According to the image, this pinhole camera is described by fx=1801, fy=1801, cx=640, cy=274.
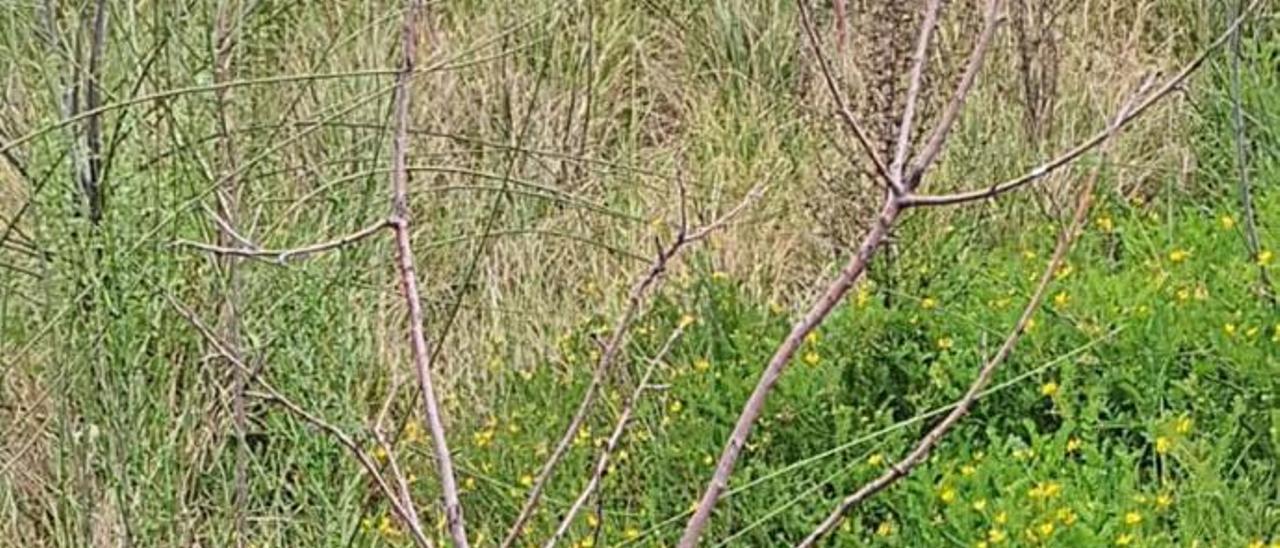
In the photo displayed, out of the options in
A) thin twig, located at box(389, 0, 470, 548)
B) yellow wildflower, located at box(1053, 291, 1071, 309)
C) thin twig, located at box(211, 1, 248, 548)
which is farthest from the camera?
yellow wildflower, located at box(1053, 291, 1071, 309)

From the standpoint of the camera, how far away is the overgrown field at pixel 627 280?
2.45 meters

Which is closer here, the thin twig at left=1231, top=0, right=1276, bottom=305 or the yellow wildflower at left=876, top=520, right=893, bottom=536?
the yellow wildflower at left=876, top=520, right=893, bottom=536

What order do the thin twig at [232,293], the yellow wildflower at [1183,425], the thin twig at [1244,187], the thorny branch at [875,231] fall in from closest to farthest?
1. the thorny branch at [875,231]
2. the thin twig at [232,293]
3. the yellow wildflower at [1183,425]
4. the thin twig at [1244,187]

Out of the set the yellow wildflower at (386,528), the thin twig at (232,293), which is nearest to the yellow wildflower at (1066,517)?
the yellow wildflower at (386,528)

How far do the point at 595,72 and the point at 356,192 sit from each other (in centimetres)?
158

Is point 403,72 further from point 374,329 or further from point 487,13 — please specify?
point 487,13

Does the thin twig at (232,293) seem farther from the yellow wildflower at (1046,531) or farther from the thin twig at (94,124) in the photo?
the yellow wildflower at (1046,531)

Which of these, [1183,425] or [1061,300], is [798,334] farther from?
[1061,300]

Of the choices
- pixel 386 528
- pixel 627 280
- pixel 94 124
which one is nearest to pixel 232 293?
pixel 94 124

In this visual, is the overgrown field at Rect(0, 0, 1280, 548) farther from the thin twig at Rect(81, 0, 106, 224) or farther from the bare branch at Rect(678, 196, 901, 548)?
the bare branch at Rect(678, 196, 901, 548)

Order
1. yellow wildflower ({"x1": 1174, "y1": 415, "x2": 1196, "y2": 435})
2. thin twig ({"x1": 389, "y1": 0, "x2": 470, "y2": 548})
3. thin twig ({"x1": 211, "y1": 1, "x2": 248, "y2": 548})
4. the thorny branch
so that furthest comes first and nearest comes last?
yellow wildflower ({"x1": 1174, "y1": 415, "x2": 1196, "y2": 435}), thin twig ({"x1": 211, "y1": 1, "x2": 248, "y2": 548}), thin twig ({"x1": 389, "y1": 0, "x2": 470, "y2": 548}), the thorny branch

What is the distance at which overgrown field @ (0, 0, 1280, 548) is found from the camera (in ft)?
8.05

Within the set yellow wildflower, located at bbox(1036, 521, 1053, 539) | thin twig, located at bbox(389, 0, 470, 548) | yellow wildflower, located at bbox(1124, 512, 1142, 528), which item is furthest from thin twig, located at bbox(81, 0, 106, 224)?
yellow wildflower, located at bbox(1124, 512, 1142, 528)

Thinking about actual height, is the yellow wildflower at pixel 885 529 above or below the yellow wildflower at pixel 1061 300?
below
